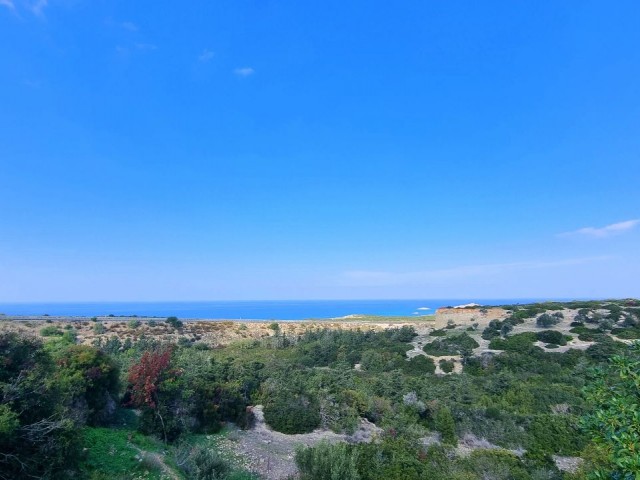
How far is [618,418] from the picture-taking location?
390 cm

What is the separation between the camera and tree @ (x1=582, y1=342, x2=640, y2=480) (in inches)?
137

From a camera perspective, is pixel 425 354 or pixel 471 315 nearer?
pixel 425 354

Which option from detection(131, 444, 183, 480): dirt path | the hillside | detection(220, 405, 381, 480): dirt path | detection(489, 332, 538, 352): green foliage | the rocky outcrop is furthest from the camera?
the rocky outcrop

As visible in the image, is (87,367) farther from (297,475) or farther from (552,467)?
(552,467)

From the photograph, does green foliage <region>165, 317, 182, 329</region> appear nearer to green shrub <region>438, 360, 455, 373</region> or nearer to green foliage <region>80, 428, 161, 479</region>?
green shrub <region>438, 360, 455, 373</region>

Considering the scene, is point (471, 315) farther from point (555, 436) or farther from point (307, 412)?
point (307, 412)

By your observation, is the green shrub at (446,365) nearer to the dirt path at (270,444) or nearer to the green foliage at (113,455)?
the dirt path at (270,444)

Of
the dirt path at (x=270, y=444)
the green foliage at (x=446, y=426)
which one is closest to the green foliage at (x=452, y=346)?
the green foliage at (x=446, y=426)

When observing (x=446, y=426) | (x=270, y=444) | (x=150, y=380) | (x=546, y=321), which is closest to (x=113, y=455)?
(x=150, y=380)

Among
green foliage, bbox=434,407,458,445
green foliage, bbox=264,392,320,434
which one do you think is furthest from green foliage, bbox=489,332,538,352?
green foliage, bbox=264,392,320,434

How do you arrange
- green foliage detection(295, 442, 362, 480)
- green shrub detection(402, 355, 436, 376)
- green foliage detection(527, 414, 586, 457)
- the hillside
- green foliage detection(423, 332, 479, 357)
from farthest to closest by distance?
green foliage detection(423, 332, 479, 357)
green shrub detection(402, 355, 436, 376)
green foliage detection(527, 414, 586, 457)
green foliage detection(295, 442, 362, 480)
the hillside

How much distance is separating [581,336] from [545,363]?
27.0 feet

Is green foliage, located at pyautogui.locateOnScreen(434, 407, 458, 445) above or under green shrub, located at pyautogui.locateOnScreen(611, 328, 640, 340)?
under

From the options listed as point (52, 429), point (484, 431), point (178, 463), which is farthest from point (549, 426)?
point (52, 429)
